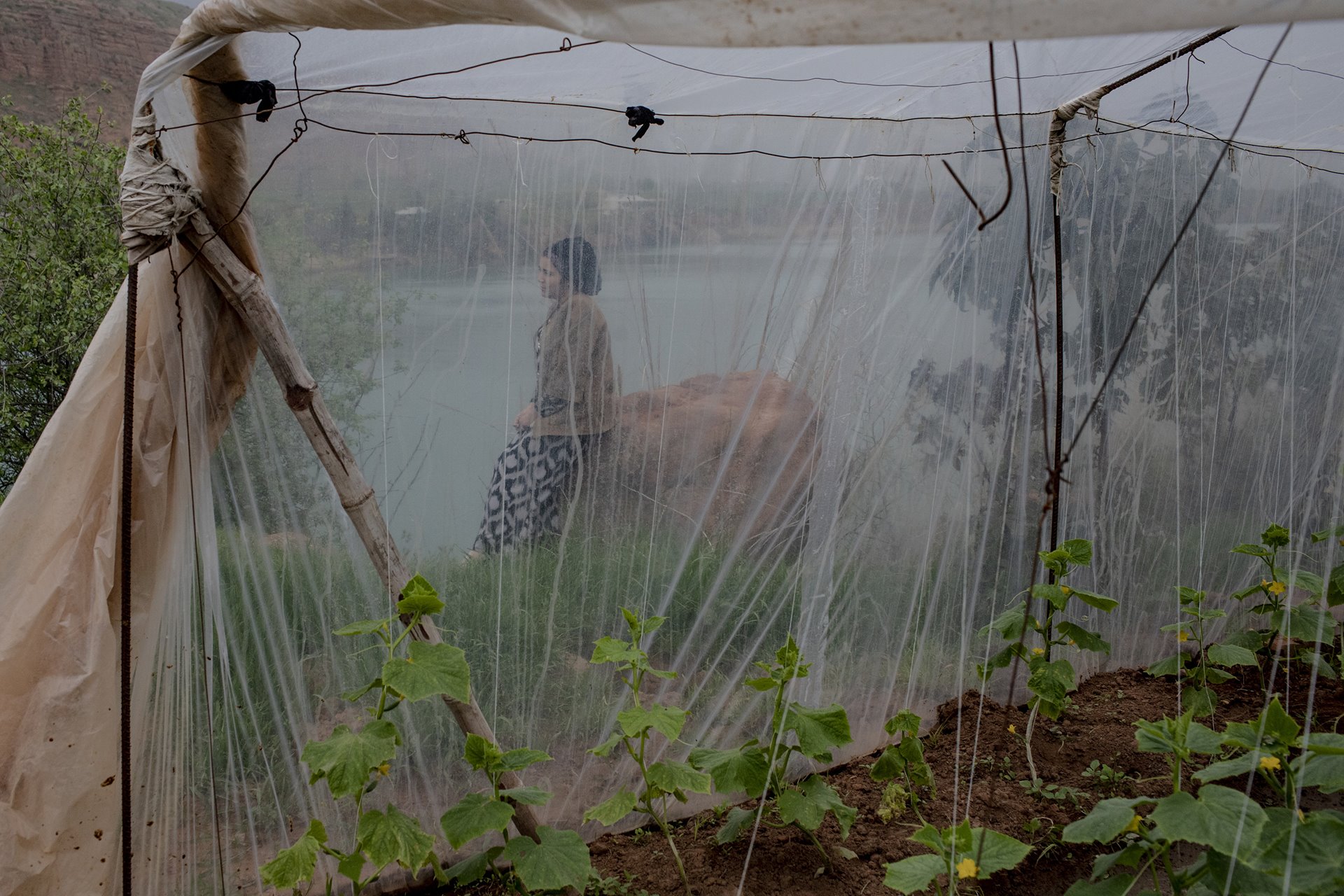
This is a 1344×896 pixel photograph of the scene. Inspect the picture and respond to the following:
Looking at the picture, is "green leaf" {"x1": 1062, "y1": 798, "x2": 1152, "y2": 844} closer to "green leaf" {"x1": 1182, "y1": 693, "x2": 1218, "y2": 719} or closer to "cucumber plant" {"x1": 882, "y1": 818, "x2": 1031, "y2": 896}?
"cucumber plant" {"x1": 882, "y1": 818, "x2": 1031, "y2": 896}

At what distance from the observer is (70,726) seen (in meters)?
1.89

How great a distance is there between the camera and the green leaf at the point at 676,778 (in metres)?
2.15

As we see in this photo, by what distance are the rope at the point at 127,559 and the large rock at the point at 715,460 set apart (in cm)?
114

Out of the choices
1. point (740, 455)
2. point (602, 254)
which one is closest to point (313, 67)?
point (602, 254)

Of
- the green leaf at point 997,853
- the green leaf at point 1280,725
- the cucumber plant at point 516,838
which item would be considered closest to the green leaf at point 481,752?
the cucumber plant at point 516,838

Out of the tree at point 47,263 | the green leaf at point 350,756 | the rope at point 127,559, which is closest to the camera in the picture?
the green leaf at point 350,756

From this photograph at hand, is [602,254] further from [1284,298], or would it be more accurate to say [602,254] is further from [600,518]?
[1284,298]

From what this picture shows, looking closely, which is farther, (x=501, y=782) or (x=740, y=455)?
(x=740, y=455)

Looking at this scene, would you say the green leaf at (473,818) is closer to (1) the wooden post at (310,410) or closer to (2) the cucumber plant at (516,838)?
(2) the cucumber plant at (516,838)

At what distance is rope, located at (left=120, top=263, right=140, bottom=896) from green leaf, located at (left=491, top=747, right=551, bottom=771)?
2.42ft

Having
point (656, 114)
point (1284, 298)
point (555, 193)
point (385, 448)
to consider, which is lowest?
point (385, 448)

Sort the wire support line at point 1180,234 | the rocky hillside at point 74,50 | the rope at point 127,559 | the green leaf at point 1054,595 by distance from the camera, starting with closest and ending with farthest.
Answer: the wire support line at point 1180,234, the rope at point 127,559, the green leaf at point 1054,595, the rocky hillside at point 74,50

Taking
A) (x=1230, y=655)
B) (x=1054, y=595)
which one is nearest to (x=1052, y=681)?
(x=1054, y=595)

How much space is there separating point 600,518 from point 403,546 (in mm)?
550
